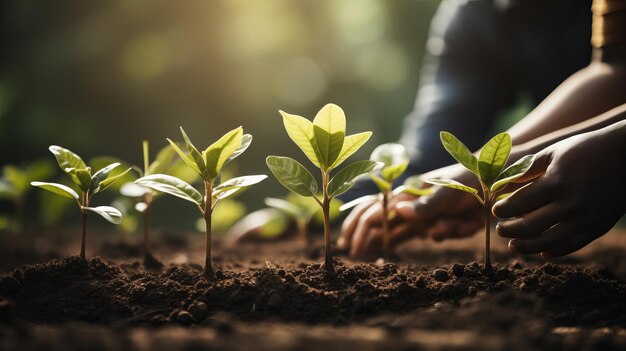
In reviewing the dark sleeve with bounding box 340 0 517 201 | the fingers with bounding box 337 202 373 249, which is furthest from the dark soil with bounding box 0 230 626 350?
the dark sleeve with bounding box 340 0 517 201

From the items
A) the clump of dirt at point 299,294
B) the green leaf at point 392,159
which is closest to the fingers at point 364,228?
the green leaf at point 392,159

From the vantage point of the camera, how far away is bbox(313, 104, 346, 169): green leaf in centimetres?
139

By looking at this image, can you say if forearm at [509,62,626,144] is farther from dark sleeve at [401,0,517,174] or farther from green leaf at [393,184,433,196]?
dark sleeve at [401,0,517,174]

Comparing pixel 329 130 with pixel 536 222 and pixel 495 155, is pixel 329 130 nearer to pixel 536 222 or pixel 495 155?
pixel 495 155

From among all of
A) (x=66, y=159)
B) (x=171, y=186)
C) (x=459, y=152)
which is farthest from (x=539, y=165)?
(x=66, y=159)

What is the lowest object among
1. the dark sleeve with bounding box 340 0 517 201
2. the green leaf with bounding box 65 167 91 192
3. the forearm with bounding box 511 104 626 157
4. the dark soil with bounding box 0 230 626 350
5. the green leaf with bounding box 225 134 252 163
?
the dark soil with bounding box 0 230 626 350

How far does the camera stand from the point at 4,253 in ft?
7.31

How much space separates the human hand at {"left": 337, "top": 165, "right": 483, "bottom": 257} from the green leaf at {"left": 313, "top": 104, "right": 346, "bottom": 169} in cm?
56

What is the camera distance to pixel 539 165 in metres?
1.45

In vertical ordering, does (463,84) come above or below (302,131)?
above

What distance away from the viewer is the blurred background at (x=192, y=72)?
5586 millimetres

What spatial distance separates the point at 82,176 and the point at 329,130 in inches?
27.8

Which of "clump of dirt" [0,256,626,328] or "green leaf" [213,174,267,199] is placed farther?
"green leaf" [213,174,267,199]

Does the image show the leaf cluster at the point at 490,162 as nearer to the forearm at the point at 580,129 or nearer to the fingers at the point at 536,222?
the fingers at the point at 536,222
